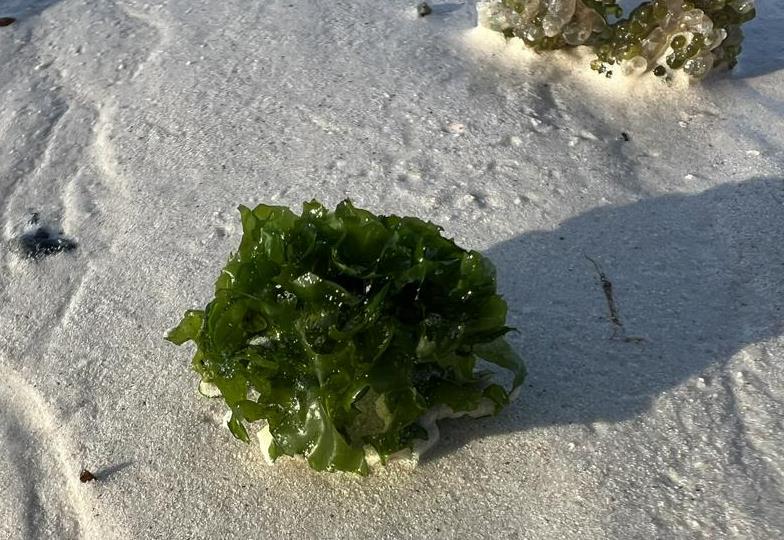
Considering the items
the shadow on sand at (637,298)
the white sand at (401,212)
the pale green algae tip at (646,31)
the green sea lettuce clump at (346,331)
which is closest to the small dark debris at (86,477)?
the white sand at (401,212)

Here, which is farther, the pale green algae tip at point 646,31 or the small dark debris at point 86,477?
the pale green algae tip at point 646,31

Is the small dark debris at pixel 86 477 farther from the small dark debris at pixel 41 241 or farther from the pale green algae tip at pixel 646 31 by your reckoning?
the pale green algae tip at pixel 646 31

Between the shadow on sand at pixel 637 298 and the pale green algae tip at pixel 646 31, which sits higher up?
the pale green algae tip at pixel 646 31

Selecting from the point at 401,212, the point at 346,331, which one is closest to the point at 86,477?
the point at 346,331

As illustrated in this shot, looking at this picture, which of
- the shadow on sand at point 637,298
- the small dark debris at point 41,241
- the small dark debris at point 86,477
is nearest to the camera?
the small dark debris at point 86,477

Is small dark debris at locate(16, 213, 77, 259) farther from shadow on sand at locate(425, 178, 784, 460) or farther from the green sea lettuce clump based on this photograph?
shadow on sand at locate(425, 178, 784, 460)

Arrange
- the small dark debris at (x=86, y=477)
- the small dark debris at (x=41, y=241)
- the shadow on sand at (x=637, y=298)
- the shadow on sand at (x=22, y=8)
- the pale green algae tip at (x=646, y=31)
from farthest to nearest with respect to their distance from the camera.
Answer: the shadow on sand at (x=22, y=8) → the pale green algae tip at (x=646, y=31) → the small dark debris at (x=41, y=241) → the shadow on sand at (x=637, y=298) → the small dark debris at (x=86, y=477)

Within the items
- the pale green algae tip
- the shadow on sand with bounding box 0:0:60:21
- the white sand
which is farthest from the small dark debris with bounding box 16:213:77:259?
Answer: the pale green algae tip

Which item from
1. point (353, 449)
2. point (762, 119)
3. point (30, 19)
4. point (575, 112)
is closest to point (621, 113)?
point (575, 112)

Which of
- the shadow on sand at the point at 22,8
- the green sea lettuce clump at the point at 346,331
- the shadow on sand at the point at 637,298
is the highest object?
the green sea lettuce clump at the point at 346,331
